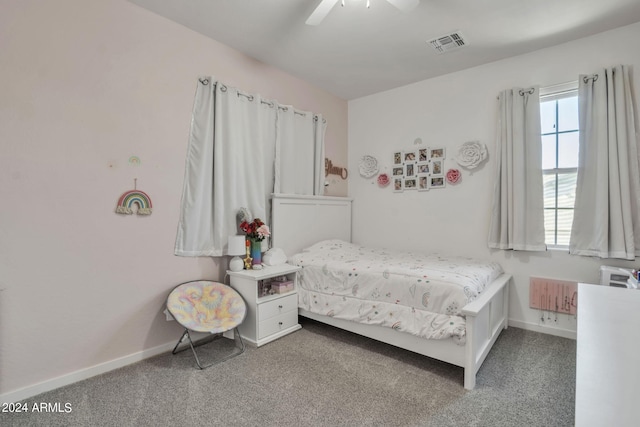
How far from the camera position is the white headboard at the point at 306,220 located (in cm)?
319

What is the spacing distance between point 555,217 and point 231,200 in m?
2.91

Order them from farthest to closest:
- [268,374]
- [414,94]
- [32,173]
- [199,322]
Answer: [414,94] → [199,322] → [268,374] → [32,173]

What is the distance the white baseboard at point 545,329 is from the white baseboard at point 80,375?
9.94 feet

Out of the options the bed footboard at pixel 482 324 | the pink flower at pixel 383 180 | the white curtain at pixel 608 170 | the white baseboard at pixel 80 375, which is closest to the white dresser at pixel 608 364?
the bed footboard at pixel 482 324

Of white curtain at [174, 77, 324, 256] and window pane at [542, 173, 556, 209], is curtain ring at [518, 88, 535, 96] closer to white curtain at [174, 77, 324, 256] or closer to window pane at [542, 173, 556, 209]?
window pane at [542, 173, 556, 209]

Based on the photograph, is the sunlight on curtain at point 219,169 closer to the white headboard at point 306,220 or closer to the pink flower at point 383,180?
the white headboard at point 306,220

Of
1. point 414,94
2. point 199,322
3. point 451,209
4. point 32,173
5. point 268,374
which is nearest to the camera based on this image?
point 32,173

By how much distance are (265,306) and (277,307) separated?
0.14 m

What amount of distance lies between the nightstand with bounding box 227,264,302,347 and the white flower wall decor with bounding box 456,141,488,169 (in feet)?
6.52

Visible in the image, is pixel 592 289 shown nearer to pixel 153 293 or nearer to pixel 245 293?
pixel 245 293

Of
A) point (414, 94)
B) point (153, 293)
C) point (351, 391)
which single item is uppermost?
point (414, 94)

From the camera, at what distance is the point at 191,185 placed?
2580 millimetres

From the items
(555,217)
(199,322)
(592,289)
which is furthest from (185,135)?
(555,217)

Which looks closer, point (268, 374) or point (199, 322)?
point (268, 374)
